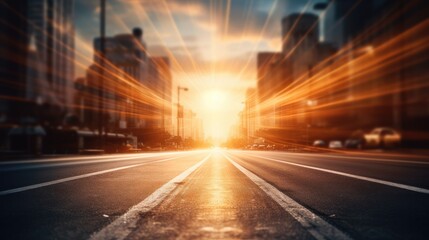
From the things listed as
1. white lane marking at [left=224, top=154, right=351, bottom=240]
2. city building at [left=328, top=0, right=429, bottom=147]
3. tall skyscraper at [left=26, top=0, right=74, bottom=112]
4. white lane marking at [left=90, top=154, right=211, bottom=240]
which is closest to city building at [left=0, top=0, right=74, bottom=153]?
tall skyscraper at [left=26, top=0, right=74, bottom=112]

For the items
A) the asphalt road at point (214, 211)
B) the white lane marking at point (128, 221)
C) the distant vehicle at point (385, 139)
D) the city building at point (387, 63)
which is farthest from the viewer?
the city building at point (387, 63)

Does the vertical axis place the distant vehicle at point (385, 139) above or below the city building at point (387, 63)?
below

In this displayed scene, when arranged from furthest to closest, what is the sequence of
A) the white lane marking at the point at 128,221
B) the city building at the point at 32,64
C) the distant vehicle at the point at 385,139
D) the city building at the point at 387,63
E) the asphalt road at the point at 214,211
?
the city building at the point at 32,64 < the city building at the point at 387,63 < the distant vehicle at the point at 385,139 < the asphalt road at the point at 214,211 < the white lane marking at the point at 128,221

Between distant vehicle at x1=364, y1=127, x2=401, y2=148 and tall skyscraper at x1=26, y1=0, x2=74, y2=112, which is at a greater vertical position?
tall skyscraper at x1=26, y1=0, x2=74, y2=112

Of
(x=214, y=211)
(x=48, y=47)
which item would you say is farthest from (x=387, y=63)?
(x=48, y=47)

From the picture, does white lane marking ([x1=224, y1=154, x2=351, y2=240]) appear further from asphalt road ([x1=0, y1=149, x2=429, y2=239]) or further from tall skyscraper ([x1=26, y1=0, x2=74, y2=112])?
tall skyscraper ([x1=26, y1=0, x2=74, y2=112])

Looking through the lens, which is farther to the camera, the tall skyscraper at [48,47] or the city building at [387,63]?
the tall skyscraper at [48,47]

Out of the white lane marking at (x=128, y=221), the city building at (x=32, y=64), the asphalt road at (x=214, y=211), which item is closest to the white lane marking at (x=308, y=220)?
the asphalt road at (x=214, y=211)

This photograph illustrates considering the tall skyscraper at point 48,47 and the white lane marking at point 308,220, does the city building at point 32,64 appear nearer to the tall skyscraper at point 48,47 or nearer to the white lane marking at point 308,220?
the tall skyscraper at point 48,47

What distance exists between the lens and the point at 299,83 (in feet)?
483

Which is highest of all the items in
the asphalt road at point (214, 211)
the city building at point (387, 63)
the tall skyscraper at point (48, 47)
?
the tall skyscraper at point (48, 47)

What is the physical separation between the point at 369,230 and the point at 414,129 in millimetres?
50907

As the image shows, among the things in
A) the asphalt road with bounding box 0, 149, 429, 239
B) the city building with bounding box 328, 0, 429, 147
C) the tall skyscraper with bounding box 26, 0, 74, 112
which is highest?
the tall skyscraper with bounding box 26, 0, 74, 112

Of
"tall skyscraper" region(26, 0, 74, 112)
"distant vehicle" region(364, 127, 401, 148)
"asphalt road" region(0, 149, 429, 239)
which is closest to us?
"asphalt road" region(0, 149, 429, 239)
